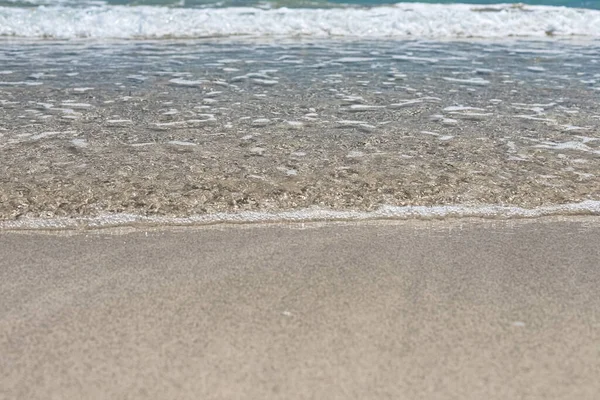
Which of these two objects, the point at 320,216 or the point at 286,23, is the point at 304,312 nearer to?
the point at 320,216

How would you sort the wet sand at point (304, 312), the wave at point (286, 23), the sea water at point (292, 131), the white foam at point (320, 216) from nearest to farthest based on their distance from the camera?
the wet sand at point (304, 312) → the white foam at point (320, 216) → the sea water at point (292, 131) → the wave at point (286, 23)

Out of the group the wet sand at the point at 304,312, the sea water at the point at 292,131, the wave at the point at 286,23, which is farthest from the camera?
the wave at the point at 286,23

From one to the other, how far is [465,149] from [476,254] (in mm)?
1513

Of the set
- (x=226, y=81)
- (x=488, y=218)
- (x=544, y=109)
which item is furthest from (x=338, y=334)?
(x=226, y=81)

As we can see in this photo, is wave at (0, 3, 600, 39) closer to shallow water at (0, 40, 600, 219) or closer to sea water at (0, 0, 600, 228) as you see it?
sea water at (0, 0, 600, 228)

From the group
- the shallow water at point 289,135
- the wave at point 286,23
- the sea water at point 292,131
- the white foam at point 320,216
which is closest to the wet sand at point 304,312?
the white foam at point 320,216

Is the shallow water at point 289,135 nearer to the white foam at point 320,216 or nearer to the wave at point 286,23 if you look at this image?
the white foam at point 320,216

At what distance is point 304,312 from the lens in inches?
80.4

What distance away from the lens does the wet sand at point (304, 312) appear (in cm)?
170

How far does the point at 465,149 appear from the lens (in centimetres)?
390

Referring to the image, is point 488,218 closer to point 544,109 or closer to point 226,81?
point 544,109

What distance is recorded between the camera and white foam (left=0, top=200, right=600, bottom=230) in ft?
9.14

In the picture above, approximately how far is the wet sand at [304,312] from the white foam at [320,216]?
0.10 meters

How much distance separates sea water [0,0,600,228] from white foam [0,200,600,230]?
0.04 ft
